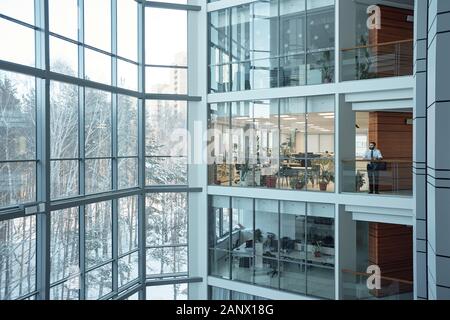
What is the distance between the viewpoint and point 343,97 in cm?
1258

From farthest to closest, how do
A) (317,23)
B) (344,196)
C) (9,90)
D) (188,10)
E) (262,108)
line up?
1. (188,10)
2. (262,108)
3. (317,23)
4. (344,196)
5. (9,90)

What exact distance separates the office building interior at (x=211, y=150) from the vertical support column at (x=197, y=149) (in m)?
0.06

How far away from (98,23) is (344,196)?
29.2ft

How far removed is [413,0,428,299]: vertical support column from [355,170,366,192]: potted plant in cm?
356

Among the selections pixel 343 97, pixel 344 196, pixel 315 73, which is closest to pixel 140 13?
pixel 315 73

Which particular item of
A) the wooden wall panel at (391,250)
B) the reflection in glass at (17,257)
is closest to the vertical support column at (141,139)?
the reflection in glass at (17,257)

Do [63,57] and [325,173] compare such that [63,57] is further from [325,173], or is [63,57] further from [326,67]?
[325,173]

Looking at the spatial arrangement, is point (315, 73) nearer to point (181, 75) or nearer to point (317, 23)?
point (317, 23)

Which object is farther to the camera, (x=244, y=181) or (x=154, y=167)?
(x=154, y=167)

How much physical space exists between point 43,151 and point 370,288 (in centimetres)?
907

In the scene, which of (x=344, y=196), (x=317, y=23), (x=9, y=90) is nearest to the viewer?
(x=9, y=90)

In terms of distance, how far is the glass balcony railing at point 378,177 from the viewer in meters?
11.6

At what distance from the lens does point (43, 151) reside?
404 inches

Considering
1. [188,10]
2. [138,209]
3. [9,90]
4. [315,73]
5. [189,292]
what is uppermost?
[188,10]
